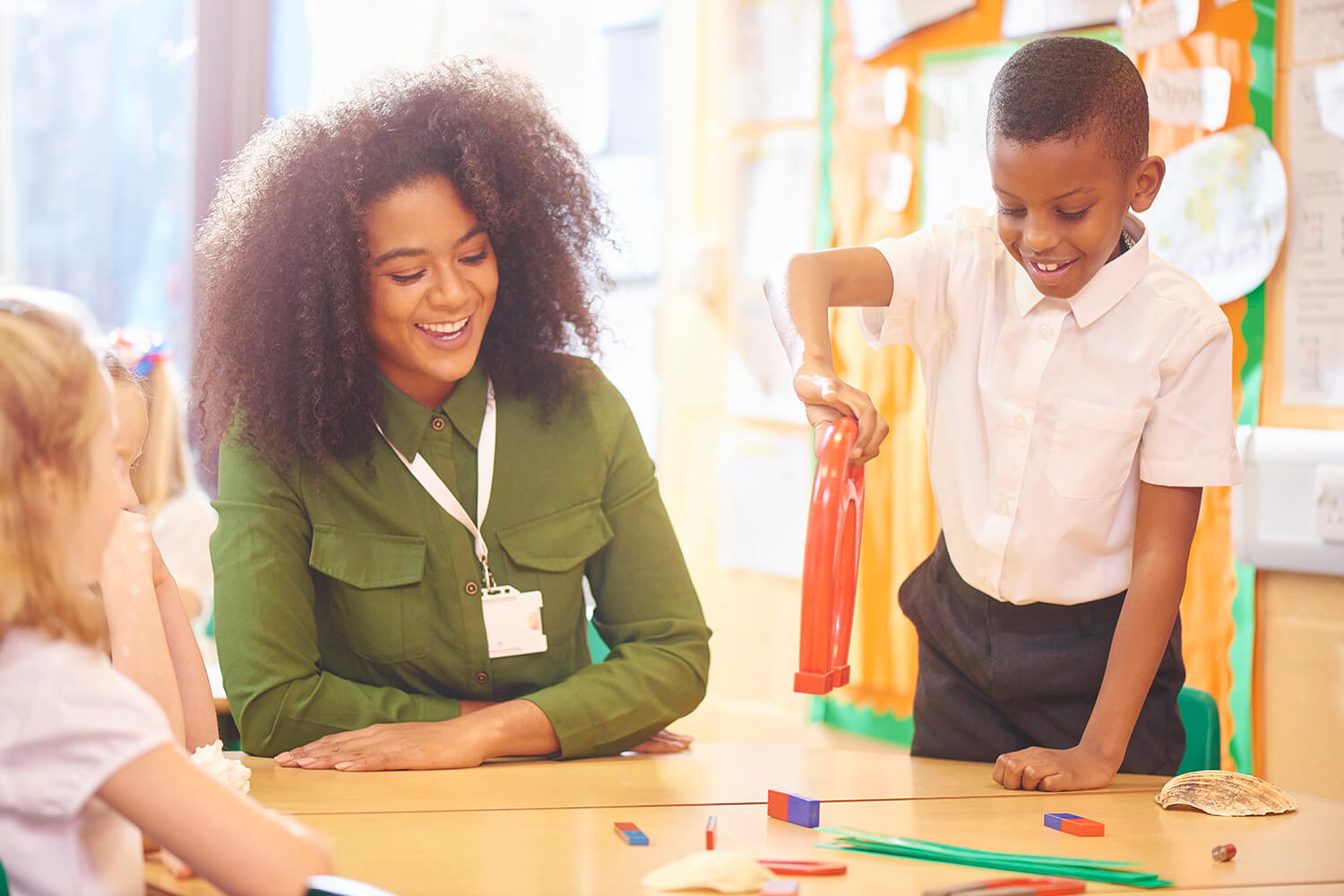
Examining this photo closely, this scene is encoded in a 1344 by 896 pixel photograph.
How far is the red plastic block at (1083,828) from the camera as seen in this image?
138 cm

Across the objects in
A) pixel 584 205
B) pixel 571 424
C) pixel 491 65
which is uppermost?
pixel 491 65

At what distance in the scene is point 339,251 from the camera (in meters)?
1.83

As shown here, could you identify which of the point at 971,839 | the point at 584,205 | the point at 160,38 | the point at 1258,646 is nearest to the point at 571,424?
the point at 584,205

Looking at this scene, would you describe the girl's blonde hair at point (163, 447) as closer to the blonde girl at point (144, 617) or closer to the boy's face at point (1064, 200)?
the blonde girl at point (144, 617)

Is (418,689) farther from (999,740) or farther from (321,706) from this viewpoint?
(999,740)

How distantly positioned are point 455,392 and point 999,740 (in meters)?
0.88

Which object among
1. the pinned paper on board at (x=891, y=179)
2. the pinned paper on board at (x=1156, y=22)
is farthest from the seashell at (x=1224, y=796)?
the pinned paper on board at (x=891, y=179)

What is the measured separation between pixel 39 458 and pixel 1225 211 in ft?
7.56

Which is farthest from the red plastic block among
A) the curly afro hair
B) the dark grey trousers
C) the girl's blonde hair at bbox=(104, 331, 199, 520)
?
the girl's blonde hair at bbox=(104, 331, 199, 520)

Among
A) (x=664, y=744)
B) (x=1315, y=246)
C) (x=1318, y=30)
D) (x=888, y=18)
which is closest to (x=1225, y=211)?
(x=1315, y=246)

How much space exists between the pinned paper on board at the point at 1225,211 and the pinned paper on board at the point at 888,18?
74 cm

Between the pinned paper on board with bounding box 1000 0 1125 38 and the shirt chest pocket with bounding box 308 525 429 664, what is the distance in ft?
6.34

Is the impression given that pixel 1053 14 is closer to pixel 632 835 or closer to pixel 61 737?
Answer: pixel 632 835

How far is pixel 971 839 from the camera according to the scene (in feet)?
4.44
